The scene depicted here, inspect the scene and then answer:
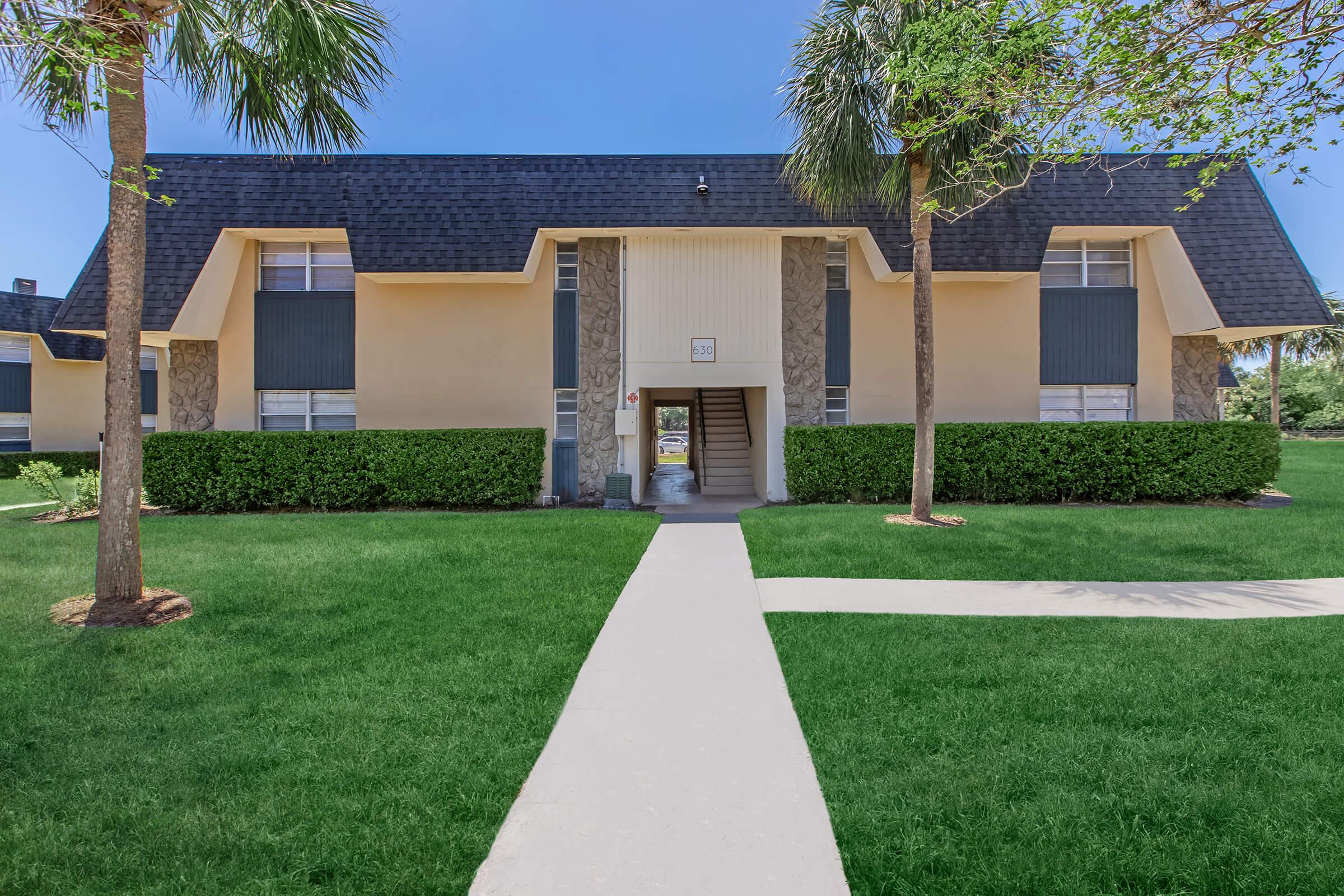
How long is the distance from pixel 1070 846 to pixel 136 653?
226 inches

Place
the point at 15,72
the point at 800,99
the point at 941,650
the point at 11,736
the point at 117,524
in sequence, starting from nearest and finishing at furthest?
the point at 11,736, the point at 15,72, the point at 941,650, the point at 117,524, the point at 800,99

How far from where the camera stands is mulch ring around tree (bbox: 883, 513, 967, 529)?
34.0ft

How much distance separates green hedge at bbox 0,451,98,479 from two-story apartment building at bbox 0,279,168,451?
4.00 ft

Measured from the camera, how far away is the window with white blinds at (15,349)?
24469 mm

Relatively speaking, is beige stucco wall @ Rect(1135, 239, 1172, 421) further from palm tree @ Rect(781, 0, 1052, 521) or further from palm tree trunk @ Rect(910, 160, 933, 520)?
palm tree trunk @ Rect(910, 160, 933, 520)

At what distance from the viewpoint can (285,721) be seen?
3.75 meters

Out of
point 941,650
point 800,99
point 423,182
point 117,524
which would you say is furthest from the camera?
point 423,182

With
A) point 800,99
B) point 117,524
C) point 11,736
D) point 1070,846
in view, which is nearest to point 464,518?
point 117,524

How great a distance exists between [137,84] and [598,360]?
31.0 ft

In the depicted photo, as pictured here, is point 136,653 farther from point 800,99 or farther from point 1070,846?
point 800,99

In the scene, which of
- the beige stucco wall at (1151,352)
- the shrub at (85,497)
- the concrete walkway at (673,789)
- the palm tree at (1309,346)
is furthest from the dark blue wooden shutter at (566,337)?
the palm tree at (1309,346)

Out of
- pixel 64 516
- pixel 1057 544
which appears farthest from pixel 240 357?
pixel 1057 544

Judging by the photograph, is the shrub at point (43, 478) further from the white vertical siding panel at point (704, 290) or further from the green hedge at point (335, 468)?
the white vertical siding panel at point (704, 290)

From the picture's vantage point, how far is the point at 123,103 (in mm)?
5930
